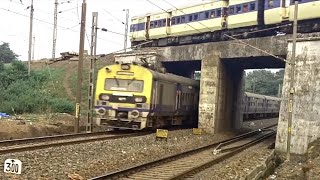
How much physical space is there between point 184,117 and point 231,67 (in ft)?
15.3

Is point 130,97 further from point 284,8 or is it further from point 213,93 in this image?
point 284,8

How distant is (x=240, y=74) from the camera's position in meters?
30.8

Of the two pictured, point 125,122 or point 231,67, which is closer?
point 125,122

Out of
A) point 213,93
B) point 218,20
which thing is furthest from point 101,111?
point 218,20

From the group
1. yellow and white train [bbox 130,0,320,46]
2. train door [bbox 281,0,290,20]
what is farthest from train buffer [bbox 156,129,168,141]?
train door [bbox 281,0,290,20]

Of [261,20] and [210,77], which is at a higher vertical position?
[261,20]

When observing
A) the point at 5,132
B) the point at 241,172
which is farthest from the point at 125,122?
the point at 241,172

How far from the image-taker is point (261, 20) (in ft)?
87.2

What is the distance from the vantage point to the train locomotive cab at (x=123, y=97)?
20.8m

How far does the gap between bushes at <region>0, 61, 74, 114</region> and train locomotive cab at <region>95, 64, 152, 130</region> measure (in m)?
7.79

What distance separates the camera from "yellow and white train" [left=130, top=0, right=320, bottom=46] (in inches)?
948

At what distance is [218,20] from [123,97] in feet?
35.9

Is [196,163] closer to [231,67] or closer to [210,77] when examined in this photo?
[210,77]

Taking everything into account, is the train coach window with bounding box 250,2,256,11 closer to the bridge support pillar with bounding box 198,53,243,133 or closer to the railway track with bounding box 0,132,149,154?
the bridge support pillar with bounding box 198,53,243,133
